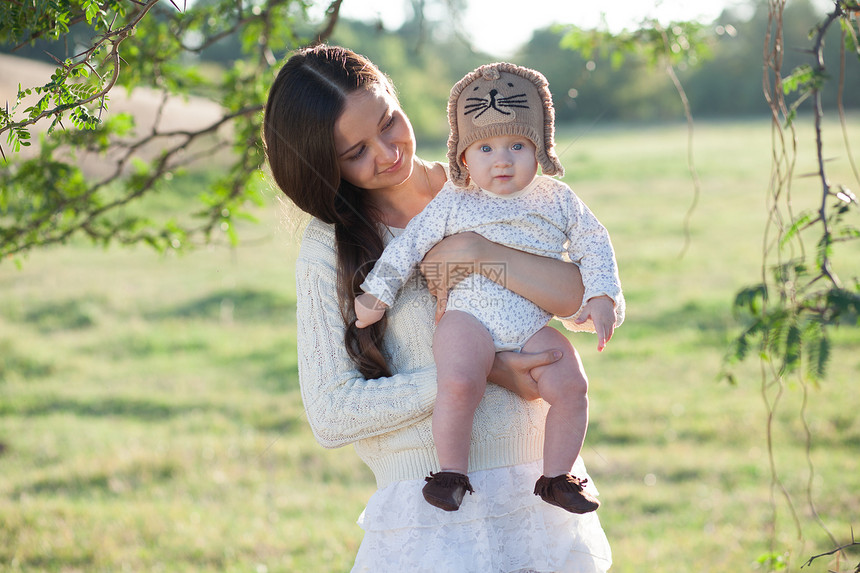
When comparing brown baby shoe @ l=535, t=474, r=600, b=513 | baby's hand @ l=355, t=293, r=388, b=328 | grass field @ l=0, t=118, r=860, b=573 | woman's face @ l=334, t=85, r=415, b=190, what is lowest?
grass field @ l=0, t=118, r=860, b=573

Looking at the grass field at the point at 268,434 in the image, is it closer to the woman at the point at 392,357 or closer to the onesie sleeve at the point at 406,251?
the woman at the point at 392,357

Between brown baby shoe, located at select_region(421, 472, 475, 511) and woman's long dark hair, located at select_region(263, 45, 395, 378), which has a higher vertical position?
woman's long dark hair, located at select_region(263, 45, 395, 378)

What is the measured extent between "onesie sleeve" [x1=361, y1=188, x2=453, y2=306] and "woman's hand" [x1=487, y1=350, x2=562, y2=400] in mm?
284

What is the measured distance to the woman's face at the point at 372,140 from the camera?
1.94m

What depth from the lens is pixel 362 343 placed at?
6.30 ft

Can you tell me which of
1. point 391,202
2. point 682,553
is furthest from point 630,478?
point 391,202

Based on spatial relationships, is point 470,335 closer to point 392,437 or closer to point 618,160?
point 392,437

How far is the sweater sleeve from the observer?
181 cm

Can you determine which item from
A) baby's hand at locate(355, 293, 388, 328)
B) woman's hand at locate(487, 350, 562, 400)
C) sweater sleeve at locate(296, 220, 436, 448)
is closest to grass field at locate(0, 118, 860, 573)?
sweater sleeve at locate(296, 220, 436, 448)

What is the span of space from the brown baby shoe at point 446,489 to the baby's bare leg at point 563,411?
194 mm

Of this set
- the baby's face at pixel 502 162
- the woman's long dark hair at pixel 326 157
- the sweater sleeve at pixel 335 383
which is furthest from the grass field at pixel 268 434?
the baby's face at pixel 502 162

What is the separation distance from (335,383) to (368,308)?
0.61 feet

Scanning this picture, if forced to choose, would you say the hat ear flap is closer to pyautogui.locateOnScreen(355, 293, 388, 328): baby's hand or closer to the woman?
the woman

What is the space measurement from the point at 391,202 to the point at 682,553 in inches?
115
